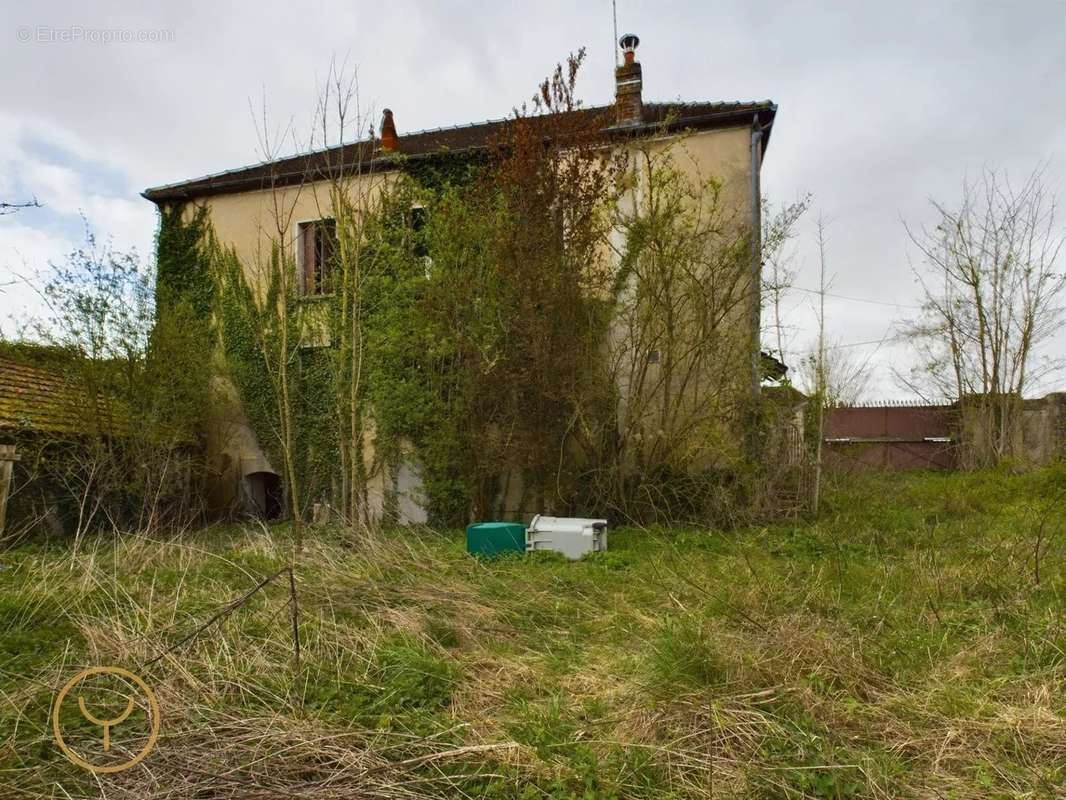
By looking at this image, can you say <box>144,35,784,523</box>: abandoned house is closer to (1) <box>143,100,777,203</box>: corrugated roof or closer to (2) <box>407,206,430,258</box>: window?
(1) <box>143,100,777,203</box>: corrugated roof

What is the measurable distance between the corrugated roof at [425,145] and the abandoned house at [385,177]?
0.02m

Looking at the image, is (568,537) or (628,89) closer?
(568,537)

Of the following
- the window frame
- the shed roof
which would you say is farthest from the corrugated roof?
the shed roof

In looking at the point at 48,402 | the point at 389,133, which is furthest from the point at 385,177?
the point at 48,402

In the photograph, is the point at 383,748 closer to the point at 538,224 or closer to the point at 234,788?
the point at 234,788

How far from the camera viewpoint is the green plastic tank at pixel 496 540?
7664 mm

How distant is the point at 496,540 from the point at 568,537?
0.84m

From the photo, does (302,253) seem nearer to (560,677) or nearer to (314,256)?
(314,256)

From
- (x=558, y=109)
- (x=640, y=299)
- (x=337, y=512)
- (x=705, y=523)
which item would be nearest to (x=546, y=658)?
(x=705, y=523)

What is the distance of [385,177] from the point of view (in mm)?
11625

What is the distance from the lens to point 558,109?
10133 mm

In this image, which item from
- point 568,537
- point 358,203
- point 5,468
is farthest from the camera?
point 358,203

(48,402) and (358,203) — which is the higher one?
(358,203)

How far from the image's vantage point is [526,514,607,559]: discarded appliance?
7621mm
